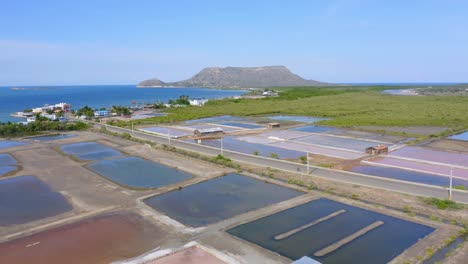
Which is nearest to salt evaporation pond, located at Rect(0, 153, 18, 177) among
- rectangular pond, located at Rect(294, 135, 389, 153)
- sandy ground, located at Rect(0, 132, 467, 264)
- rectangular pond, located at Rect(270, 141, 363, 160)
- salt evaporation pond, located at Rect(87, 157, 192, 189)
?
sandy ground, located at Rect(0, 132, 467, 264)

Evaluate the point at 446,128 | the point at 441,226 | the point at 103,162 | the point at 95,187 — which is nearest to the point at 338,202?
the point at 441,226

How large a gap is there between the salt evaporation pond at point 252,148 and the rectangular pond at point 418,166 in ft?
22.4

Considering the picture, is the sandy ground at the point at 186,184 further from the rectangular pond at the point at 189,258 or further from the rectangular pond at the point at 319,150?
the rectangular pond at the point at 319,150

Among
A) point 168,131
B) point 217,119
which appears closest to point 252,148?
point 168,131

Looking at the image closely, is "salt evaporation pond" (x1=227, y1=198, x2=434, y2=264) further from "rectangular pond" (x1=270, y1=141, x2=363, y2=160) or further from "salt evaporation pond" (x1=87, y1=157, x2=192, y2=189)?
"rectangular pond" (x1=270, y1=141, x2=363, y2=160)

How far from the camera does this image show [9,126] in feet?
164

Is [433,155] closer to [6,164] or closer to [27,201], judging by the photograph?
[27,201]

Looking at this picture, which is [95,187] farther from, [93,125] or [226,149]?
[93,125]

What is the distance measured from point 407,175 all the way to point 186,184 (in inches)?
617

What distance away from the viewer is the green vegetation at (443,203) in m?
17.9

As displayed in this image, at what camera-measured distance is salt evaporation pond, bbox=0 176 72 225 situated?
1830 centimetres

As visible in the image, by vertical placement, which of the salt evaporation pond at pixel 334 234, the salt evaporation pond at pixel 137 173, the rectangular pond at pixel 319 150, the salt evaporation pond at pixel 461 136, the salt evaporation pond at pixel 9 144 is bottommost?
the salt evaporation pond at pixel 461 136

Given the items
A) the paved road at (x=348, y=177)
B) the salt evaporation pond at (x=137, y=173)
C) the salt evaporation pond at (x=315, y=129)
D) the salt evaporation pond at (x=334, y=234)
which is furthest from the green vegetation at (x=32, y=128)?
the salt evaporation pond at (x=334, y=234)

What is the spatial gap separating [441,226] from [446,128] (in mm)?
36141
